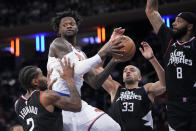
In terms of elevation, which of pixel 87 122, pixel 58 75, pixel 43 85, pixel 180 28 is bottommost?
pixel 87 122

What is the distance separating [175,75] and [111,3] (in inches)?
442

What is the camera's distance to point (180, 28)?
4.08 metres

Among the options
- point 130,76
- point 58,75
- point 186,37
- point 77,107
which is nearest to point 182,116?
point 186,37

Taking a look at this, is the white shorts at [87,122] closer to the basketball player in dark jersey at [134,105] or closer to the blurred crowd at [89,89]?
the basketball player in dark jersey at [134,105]

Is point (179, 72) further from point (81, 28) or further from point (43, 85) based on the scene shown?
point (81, 28)

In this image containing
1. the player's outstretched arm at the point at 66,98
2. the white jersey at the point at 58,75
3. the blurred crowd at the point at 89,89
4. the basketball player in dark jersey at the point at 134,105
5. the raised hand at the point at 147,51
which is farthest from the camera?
the blurred crowd at the point at 89,89

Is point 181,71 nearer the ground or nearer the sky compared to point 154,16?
nearer the ground

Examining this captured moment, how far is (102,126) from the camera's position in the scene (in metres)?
3.88

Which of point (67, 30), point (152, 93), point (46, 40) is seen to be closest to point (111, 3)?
point (46, 40)

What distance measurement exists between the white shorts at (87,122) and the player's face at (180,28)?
1327 millimetres

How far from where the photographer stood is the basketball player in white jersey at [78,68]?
3.87 metres

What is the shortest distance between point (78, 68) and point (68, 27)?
0.68 meters

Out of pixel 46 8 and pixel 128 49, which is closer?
pixel 128 49

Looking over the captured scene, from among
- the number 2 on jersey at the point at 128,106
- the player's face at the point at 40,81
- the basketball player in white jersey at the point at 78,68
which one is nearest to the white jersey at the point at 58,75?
the basketball player in white jersey at the point at 78,68
